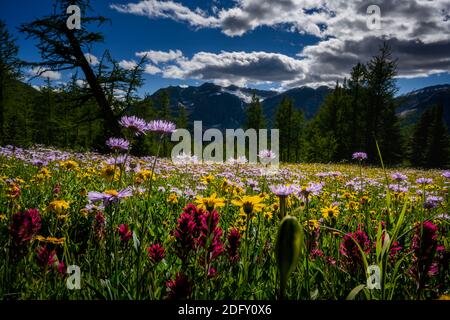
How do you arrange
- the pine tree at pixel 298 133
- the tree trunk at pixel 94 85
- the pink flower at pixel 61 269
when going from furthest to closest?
the pine tree at pixel 298 133, the tree trunk at pixel 94 85, the pink flower at pixel 61 269

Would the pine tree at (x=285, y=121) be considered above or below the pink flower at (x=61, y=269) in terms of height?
above

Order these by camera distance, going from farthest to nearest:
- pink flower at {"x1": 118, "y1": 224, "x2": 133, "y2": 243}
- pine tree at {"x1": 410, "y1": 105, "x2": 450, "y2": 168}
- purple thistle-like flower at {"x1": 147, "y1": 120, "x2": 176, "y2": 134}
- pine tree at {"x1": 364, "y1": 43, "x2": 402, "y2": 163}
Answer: pine tree at {"x1": 410, "y1": 105, "x2": 450, "y2": 168} < pine tree at {"x1": 364, "y1": 43, "x2": 402, "y2": 163} < pink flower at {"x1": 118, "y1": 224, "x2": 133, "y2": 243} < purple thistle-like flower at {"x1": 147, "y1": 120, "x2": 176, "y2": 134}

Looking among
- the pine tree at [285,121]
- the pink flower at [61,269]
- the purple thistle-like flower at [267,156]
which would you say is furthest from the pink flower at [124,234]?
the pine tree at [285,121]

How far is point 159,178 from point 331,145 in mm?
39499

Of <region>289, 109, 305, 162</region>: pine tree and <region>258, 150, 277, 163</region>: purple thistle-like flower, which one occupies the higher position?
<region>289, 109, 305, 162</region>: pine tree

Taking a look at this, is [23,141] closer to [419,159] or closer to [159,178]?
[159,178]

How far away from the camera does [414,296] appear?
1628 mm

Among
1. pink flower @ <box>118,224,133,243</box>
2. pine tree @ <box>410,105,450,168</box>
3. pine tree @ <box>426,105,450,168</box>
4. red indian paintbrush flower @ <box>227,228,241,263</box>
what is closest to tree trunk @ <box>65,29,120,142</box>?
pink flower @ <box>118,224,133,243</box>

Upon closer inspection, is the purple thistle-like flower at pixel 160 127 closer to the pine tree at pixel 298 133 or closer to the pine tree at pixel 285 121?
the pine tree at pixel 285 121

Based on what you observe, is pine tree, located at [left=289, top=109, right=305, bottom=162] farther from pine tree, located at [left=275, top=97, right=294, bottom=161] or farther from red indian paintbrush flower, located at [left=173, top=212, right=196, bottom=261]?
red indian paintbrush flower, located at [left=173, top=212, right=196, bottom=261]

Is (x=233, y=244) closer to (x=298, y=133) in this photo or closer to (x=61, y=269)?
(x=61, y=269)

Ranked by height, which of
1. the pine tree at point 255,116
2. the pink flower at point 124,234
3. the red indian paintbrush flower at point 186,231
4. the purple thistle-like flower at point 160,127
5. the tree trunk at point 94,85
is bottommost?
the pink flower at point 124,234

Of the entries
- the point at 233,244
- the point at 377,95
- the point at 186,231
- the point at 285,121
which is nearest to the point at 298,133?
the point at 285,121
